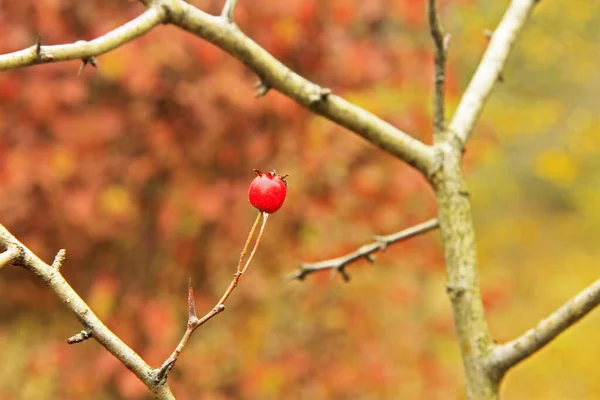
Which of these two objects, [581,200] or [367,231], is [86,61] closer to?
[367,231]

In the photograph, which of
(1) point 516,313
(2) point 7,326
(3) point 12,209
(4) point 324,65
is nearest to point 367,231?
(4) point 324,65

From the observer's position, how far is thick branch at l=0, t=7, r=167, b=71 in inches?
32.8

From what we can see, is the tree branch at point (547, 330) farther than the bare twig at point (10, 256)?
Yes

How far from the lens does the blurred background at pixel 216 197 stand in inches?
109

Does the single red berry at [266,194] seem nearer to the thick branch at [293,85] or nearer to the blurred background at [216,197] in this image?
the thick branch at [293,85]

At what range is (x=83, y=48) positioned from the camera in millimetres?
919

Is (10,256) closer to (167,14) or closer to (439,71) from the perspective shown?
(167,14)

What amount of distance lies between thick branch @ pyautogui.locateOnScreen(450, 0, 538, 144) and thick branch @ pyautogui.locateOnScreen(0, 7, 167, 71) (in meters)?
0.60

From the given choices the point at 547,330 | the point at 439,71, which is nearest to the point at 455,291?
the point at 547,330

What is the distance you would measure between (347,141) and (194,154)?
734mm

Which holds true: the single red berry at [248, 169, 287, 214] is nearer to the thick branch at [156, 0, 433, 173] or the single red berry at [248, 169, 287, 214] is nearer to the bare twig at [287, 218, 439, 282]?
the thick branch at [156, 0, 433, 173]

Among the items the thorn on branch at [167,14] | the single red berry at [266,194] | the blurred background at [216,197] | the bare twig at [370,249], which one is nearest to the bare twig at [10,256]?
the single red berry at [266,194]

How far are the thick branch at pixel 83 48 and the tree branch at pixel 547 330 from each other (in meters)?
0.76

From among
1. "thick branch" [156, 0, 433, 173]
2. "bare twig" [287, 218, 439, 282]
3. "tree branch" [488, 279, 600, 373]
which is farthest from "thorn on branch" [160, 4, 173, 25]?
"tree branch" [488, 279, 600, 373]
